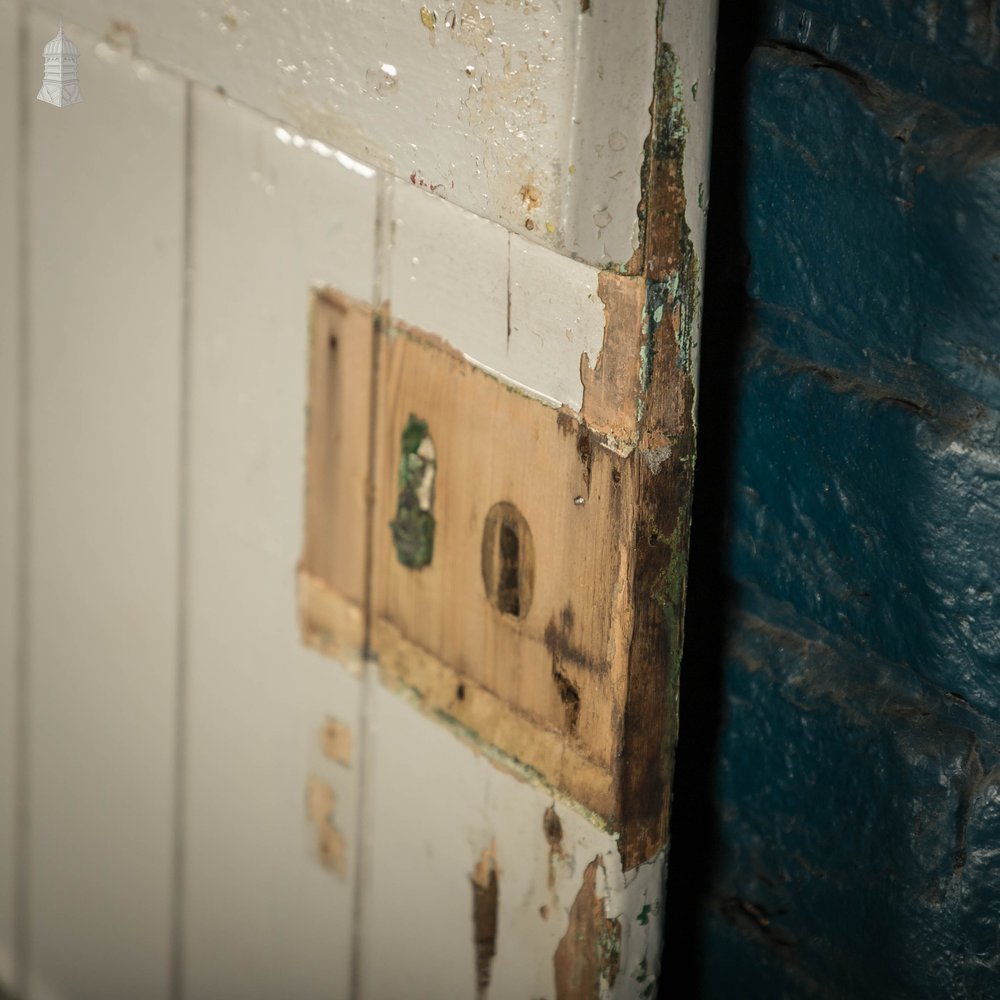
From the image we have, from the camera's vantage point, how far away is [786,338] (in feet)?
3.34

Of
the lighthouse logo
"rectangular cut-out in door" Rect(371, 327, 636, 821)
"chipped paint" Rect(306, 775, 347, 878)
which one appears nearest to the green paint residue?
"rectangular cut-out in door" Rect(371, 327, 636, 821)

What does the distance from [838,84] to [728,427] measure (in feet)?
0.80

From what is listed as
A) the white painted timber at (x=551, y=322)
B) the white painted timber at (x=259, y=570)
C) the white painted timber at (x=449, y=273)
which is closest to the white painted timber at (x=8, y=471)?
the white painted timber at (x=259, y=570)

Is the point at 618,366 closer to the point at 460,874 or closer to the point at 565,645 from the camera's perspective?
the point at 565,645

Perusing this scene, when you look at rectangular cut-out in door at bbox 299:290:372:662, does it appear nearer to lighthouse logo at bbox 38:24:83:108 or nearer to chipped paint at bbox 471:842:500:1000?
chipped paint at bbox 471:842:500:1000

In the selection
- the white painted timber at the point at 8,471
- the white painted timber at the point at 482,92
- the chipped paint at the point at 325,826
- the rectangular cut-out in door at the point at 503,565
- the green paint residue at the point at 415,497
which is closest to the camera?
the white painted timber at the point at 482,92

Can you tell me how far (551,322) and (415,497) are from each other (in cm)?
24

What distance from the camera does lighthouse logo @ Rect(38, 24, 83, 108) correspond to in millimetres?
1367

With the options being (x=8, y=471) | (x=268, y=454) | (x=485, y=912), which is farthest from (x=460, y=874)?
(x=8, y=471)

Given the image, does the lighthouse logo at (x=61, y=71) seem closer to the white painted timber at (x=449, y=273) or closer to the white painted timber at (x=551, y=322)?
the white painted timber at (x=449, y=273)

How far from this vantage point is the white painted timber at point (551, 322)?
945 mm

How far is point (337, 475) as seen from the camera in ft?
4.09

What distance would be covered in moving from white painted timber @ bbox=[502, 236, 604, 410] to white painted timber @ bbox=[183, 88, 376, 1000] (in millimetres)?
188

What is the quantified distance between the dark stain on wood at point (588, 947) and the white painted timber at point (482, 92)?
0.43 m
